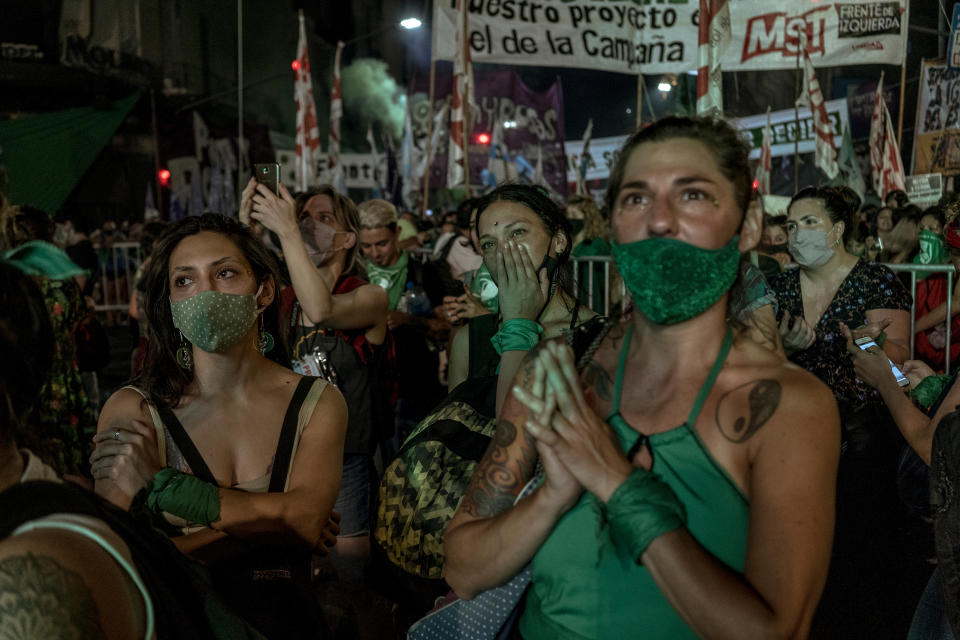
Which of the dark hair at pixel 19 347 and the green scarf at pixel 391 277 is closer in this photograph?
the dark hair at pixel 19 347

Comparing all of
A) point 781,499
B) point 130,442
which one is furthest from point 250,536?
point 781,499

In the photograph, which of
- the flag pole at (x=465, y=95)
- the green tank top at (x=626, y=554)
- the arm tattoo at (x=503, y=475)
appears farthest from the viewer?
the flag pole at (x=465, y=95)

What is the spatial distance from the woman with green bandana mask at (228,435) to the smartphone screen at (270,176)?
3.52 ft

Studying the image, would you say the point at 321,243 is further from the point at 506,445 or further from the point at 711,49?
the point at 711,49

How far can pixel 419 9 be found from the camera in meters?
52.1

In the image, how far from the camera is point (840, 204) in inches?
197

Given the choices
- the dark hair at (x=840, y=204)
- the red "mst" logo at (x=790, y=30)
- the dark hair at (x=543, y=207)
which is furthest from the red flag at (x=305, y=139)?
the dark hair at (x=543, y=207)

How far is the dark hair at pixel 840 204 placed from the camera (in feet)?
16.3

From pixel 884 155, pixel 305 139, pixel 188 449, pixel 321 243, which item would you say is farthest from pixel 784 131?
pixel 188 449

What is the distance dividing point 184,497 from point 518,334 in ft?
3.81

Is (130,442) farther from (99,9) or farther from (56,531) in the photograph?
(99,9)

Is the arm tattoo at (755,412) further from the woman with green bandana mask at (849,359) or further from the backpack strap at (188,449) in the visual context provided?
the woman with green bandana mask at (849,359)

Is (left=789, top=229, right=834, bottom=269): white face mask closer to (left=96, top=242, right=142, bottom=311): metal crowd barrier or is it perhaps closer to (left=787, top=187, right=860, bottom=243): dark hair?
(left=787, top=187, right=860, bottom=243): dark hair

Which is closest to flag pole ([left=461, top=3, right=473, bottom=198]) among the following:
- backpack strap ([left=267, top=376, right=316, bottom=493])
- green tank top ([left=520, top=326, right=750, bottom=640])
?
backpack strap ([left=267, top=376, right=316, bottom=493])
